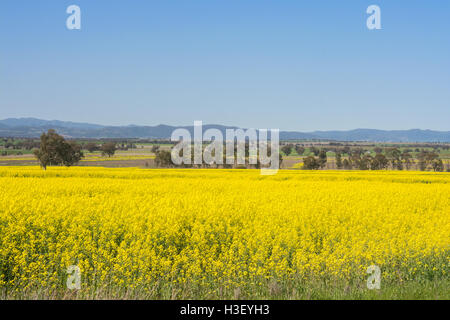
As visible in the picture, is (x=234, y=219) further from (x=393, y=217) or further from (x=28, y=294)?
(x=28, y=294)

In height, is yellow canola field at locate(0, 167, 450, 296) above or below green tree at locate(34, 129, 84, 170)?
below

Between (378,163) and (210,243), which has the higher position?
(210,243)

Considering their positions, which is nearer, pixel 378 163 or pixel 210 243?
pixel 210 243
